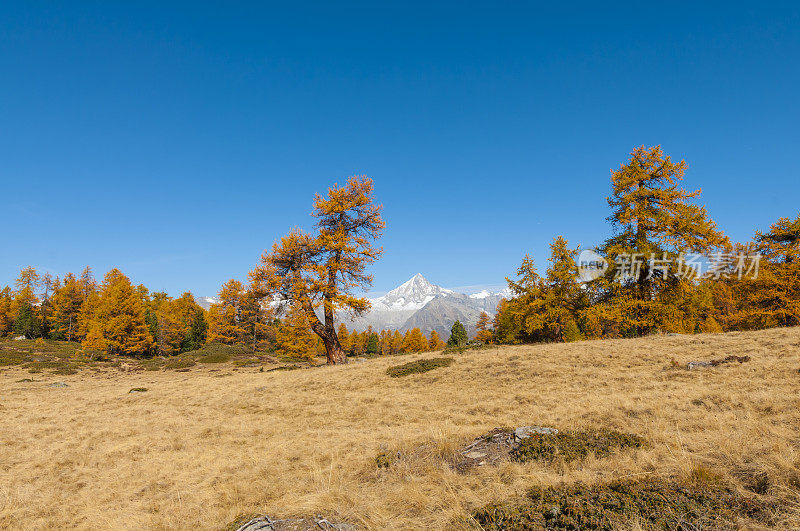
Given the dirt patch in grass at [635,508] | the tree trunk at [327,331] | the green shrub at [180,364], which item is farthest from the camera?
the green shrub at [180,364]

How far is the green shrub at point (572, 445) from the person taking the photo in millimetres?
5746

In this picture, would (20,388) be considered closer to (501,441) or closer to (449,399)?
(449,399)

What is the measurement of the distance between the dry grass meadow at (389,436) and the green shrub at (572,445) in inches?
11.8

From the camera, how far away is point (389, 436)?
8469 mm

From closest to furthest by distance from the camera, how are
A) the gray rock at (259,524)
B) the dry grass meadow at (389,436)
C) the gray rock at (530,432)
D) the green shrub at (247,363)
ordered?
the gray rock at (259,524)
the dry grass meadow at (389,436)
the gray rock at (530,432)
the green shrub at (247,363)

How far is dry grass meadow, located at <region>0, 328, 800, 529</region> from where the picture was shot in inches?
197

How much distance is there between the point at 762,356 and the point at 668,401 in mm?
6386

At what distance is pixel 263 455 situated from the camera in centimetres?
830

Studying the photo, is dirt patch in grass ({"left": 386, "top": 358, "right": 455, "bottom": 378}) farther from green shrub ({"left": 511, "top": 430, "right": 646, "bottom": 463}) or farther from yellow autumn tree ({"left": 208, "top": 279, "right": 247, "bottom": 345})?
yellow autumn tree ({"left": 208, "top": 279, "right": 247, "bottom": 345})

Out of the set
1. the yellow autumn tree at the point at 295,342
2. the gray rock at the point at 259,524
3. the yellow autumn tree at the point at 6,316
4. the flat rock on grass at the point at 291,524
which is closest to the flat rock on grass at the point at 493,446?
the flat rock on grass at the point at 291,524

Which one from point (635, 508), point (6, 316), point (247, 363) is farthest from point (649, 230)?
point (6, 316)

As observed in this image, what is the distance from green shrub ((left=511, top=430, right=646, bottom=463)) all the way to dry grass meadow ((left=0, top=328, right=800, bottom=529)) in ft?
0.98

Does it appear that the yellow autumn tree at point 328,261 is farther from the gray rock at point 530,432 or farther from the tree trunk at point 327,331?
the gray rock at point 530,432

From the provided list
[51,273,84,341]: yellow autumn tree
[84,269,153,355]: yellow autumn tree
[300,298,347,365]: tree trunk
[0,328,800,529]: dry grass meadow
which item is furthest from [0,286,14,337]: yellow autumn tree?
[300,298,347,365]: tree trunk
